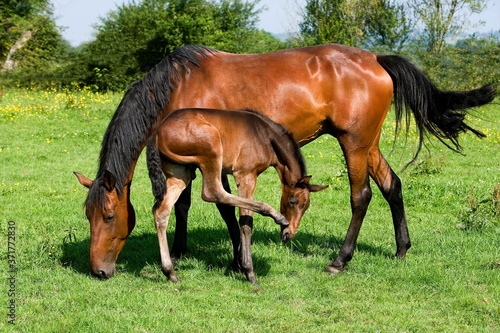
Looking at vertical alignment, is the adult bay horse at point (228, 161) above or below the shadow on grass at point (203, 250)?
above

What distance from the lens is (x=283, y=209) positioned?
5.85 metres

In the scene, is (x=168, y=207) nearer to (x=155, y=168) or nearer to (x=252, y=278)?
(x=155, y=168)

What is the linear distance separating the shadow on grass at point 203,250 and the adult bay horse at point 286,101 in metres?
0.27

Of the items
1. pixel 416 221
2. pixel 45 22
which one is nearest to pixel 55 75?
pixel 45 22

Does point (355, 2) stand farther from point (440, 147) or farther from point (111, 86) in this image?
point (440, 147)

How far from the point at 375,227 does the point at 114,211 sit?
11.4ft

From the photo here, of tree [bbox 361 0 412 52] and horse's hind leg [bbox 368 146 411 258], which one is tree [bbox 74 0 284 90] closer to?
tree [bbox 361 0 412 52]

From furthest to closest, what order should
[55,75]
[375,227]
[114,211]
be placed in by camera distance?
[55,75] < [375,227] < [114,211]

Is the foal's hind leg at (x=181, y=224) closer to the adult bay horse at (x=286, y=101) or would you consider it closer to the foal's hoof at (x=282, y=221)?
the adult bay horse at (x=286, y=101)

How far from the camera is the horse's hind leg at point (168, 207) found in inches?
220

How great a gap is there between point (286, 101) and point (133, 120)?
148 cm

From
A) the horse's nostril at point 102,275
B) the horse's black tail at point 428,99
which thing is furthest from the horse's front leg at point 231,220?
the horse's black tail at point 428,99

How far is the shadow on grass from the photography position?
244 inches

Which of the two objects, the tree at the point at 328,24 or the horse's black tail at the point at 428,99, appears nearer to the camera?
the horse's black tail at the point at 428,99
